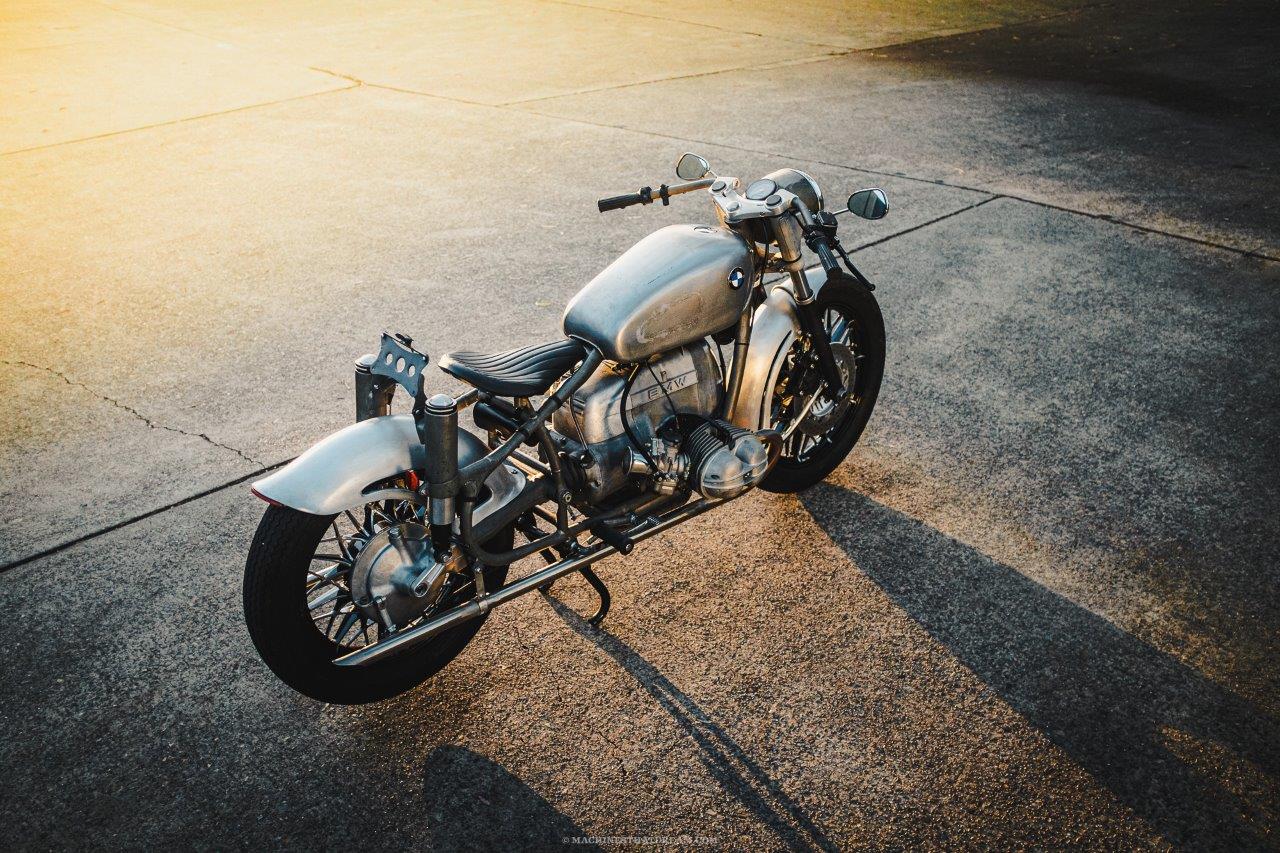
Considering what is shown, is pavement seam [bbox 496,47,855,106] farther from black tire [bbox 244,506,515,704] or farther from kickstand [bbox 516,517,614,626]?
black tire [bbox 244,506,515,704]

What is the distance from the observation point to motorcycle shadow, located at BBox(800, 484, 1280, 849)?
2852 millimetres

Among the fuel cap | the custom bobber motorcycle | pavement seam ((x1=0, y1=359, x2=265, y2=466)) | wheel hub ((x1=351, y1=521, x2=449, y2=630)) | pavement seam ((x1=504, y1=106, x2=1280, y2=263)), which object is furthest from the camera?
pavement seam ((x1=504, y1=106, x2=1280, y2=263))

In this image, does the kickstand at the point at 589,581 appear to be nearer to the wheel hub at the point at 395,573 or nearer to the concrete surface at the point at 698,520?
the concrete surface at the point at 698,520

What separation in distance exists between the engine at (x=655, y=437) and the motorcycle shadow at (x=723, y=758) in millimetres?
512

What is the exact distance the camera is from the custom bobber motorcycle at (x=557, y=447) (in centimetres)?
281


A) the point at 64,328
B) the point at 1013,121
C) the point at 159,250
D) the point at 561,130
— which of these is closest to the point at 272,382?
the point at 64,328

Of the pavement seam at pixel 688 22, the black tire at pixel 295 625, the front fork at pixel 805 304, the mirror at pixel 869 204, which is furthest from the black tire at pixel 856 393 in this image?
the pavement seam at pixel 688 22

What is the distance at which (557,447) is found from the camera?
330 centimetres

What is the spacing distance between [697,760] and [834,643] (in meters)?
0.69

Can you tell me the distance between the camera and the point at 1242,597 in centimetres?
363

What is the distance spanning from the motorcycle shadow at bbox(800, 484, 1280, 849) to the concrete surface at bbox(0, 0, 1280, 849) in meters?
0.01

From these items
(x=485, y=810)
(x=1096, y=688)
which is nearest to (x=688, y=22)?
(x=1096, y=688)

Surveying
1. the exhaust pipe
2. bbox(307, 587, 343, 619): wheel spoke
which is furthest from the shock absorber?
bbox(307, 587, 343, 619): wheel spoke

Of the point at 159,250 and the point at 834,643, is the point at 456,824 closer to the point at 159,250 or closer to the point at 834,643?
the point at 834,643
